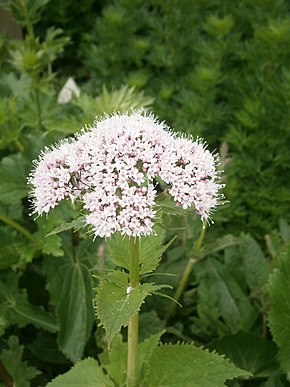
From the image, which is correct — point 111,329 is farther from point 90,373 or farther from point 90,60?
point 90,60

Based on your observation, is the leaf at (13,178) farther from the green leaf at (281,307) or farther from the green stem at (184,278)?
the green leaf at (281,307)

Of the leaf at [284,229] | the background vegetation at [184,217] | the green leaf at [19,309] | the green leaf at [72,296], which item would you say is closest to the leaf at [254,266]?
the background vegetation at [184,217]

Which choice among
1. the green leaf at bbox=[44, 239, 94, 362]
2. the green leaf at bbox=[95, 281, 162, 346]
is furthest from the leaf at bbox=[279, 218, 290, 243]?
the green leaf at bbox=[95, 281, 162, 346]

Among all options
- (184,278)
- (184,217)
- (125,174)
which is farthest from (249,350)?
(125,174)

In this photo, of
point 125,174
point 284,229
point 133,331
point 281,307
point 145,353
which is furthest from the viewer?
point 284,229

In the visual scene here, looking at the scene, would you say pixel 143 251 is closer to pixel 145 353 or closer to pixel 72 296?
pixel 145 353

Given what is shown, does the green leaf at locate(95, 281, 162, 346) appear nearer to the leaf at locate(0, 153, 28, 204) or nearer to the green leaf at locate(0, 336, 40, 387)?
the green leaf at locate(0, 336, 40, 387)

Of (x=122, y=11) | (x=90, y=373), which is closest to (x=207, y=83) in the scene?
(x=122, y=11)
